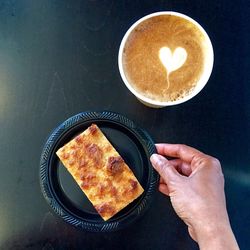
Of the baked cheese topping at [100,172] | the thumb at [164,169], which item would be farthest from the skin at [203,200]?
the baked cheese topping at [100,172]

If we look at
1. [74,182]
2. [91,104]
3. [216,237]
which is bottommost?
[216,237]

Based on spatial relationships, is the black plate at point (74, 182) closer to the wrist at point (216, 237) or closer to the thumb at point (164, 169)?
the thumb at point (164, 169)

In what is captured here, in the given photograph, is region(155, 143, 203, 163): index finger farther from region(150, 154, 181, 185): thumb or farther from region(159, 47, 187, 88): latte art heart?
region(159, 47, 187, 88): latte art heart

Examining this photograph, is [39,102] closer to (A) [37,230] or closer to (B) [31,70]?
(B) [31,70]

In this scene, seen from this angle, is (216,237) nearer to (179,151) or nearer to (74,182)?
(179,151)

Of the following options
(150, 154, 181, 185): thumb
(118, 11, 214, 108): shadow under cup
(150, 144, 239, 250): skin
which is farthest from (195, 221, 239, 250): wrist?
(118, 11, 214, 108): shadow under cup

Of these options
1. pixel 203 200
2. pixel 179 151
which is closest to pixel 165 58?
pixel 179 151

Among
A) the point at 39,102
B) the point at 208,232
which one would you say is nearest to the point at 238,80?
the point at 208,232
